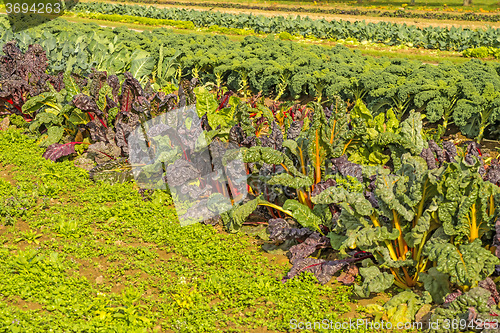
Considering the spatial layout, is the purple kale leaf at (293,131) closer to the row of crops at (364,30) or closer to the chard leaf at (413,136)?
the chard leaf at (413,136)

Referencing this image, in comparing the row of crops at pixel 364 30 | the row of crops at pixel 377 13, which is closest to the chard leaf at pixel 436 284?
the row of crops at pixel 364 30

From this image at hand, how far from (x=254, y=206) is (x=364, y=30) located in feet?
55.7

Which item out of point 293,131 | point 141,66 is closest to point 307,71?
point 141,66

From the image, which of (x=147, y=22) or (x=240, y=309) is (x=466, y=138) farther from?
(x=147, y=22)

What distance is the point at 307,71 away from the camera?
31.3ft

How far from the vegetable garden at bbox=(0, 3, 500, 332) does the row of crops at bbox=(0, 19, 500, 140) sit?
66 mm

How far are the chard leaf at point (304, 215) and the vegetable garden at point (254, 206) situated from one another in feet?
0.05

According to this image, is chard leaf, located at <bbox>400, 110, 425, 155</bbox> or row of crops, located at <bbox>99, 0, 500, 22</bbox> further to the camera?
row of crops, located at <bbox>99, 0, 500, 22</bbox>

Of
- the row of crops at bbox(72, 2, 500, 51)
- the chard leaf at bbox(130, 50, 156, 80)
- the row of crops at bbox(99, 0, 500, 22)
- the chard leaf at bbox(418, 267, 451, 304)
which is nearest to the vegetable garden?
the chard leaf at bbox(418, 267, 451, 304)

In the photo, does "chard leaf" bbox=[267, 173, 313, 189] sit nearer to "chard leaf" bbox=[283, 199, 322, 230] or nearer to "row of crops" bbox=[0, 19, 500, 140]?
"chard leaf" bbox=[283, 199, 322, 230]

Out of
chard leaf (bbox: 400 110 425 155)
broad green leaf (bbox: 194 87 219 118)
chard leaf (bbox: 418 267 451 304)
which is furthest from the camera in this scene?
broad green leaf (bbox: 194 87 219 118)

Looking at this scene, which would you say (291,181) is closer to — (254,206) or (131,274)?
(254,206)

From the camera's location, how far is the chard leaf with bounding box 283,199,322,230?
4.53 meters

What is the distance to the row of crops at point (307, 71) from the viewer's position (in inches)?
305
